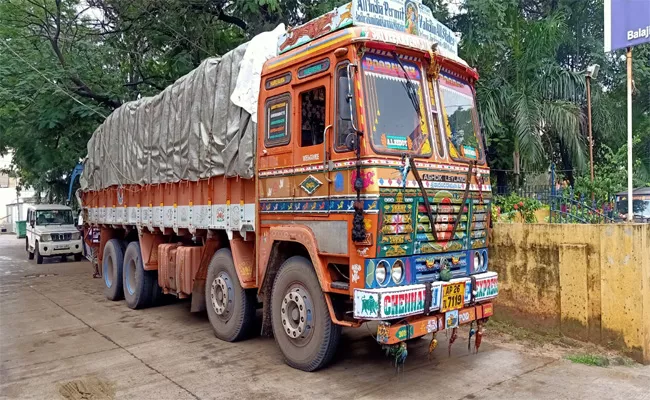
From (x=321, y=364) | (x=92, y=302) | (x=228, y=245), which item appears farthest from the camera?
(x=92, y=302)

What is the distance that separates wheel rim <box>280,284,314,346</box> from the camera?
5324 millimetres

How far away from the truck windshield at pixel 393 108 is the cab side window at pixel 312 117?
22.3 inches

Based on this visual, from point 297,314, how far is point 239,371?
1000mm

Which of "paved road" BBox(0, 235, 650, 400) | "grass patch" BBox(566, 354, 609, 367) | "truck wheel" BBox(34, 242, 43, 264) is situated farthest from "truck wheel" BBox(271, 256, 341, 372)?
"truck wheel" BBox(34, 242, 43, 264)

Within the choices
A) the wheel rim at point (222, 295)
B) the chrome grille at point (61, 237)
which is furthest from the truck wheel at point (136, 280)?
the chrome grille at point (61, 237)

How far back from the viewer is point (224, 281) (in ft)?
22.7

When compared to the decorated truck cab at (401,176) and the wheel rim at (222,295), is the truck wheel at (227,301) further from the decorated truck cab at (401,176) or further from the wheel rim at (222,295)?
the decorated truck cab at (401,176)

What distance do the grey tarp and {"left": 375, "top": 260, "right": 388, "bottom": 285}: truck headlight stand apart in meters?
2.28

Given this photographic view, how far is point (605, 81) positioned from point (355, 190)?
1583 centimetres

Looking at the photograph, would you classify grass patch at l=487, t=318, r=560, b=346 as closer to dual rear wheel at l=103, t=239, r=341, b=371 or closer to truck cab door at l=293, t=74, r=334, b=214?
dual rear wheel at l=103, t=239, r=341, b=371

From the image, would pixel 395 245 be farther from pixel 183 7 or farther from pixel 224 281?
pixel 183 7

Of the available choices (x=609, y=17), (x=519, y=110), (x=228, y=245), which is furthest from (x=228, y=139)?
(x=519, y=110)

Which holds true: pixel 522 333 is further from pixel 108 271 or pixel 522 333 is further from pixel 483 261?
pixel 108 271

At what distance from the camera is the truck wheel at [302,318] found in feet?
17.1
